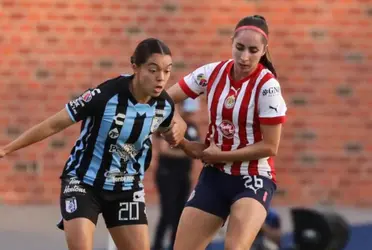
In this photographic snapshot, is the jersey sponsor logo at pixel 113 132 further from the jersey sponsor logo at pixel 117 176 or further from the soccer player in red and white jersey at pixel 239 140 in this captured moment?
the soccer player in red and white jersey at pixel 239 140

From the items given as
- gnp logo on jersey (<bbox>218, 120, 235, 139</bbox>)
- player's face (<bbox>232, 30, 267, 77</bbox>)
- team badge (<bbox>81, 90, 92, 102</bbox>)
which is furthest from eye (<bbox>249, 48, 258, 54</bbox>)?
team badge (<bbox>81, 90, 92, 102</bbox>)

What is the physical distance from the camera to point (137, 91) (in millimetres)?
7180

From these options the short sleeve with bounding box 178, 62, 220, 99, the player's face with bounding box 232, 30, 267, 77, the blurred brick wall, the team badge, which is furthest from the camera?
the blurred brick wall

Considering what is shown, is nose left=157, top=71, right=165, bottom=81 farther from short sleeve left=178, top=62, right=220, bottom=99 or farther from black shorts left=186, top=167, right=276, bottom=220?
black shorts left=186, top=167, right=276, bottom=220

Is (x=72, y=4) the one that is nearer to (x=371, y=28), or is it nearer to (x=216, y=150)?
(x=371, y=28)

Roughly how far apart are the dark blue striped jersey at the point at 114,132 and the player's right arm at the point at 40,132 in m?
0.07

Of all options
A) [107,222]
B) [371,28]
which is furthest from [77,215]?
[371,28]

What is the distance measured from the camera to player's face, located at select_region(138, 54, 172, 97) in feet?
22.9

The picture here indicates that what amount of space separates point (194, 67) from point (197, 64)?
0.19 ft

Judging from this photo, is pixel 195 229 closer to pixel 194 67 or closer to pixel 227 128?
pixel 227 128

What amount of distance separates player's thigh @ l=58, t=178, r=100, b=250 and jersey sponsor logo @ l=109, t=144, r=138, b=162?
1.03 ft

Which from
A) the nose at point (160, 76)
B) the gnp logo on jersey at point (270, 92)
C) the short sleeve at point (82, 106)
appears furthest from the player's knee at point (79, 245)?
the gnp logo on jersey at point (270, 92)

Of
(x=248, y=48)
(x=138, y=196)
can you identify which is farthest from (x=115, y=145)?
(x=248, y=48)

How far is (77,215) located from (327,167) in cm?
737
